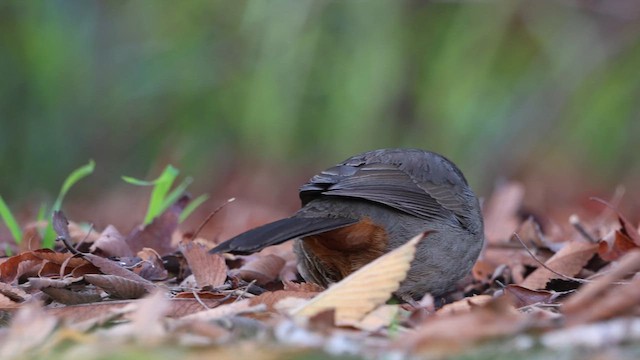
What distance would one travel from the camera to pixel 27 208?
5902 mm

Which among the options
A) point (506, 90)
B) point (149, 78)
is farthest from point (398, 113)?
point (149, 78)

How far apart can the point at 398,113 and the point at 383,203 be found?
3.54 m

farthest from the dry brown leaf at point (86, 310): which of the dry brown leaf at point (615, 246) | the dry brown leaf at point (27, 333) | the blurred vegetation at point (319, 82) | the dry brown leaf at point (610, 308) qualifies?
the blurred vegetation at point (319, 82)

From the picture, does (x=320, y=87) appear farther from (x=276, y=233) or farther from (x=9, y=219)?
(x=276, y=233)

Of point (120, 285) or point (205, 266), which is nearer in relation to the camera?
point (120, 285)

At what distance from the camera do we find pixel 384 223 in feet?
10.7

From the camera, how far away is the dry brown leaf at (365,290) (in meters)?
2.27

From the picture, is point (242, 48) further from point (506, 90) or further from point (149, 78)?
point (506, 90)

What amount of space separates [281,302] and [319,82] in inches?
170

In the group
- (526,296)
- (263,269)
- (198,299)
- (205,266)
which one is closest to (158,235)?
(263,269)

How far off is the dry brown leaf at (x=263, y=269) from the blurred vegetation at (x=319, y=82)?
315 centimetres

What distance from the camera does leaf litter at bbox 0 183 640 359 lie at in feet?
6.25

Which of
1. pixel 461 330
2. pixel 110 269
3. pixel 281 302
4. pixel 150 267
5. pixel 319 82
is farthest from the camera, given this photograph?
pixel 319 82

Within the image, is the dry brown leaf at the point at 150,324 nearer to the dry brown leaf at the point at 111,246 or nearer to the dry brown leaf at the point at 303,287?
the dry brown leaf at the point at 303,287
